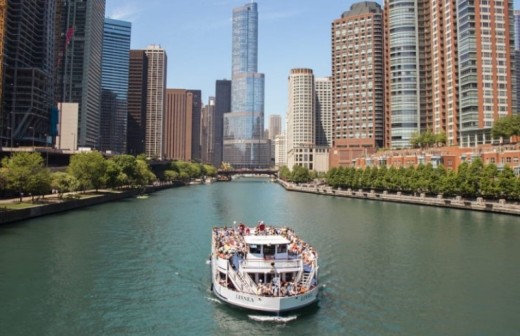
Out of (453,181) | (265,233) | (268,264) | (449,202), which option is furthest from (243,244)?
(453,181)

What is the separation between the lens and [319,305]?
42.2 meters

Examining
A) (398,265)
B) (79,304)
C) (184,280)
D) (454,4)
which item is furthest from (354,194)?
(79,304)

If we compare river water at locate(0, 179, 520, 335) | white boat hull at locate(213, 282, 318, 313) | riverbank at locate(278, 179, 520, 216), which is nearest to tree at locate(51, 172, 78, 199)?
river water at locate(0, 179, 520, 335)

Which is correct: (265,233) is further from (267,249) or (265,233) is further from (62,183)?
(62,183)

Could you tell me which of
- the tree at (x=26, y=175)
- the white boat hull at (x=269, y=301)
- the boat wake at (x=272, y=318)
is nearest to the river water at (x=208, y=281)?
the boat wake at (x=272, y=318)

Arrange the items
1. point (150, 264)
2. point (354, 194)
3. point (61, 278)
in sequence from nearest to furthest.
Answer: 1. point (61, 278)
2. point (150, 264)
3. point (354, 194)

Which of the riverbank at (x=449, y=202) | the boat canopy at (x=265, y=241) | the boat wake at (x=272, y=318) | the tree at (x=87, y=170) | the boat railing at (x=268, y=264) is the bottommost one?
the boat wake at (x=272, y=318)

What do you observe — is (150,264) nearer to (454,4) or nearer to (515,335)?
(515,335)

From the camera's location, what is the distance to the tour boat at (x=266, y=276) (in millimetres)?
39219

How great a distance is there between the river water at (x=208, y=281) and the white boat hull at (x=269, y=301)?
909mm

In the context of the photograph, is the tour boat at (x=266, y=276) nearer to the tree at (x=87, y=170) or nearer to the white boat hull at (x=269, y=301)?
the white boat hull at (x=269, y=301)

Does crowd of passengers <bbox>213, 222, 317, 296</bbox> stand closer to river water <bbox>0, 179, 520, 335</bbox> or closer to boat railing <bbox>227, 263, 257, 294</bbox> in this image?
boat railing <bbox>227, 263, 257, 294</bbox>

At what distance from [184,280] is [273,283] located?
13.9 metres

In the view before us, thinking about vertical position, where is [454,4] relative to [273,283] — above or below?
above
